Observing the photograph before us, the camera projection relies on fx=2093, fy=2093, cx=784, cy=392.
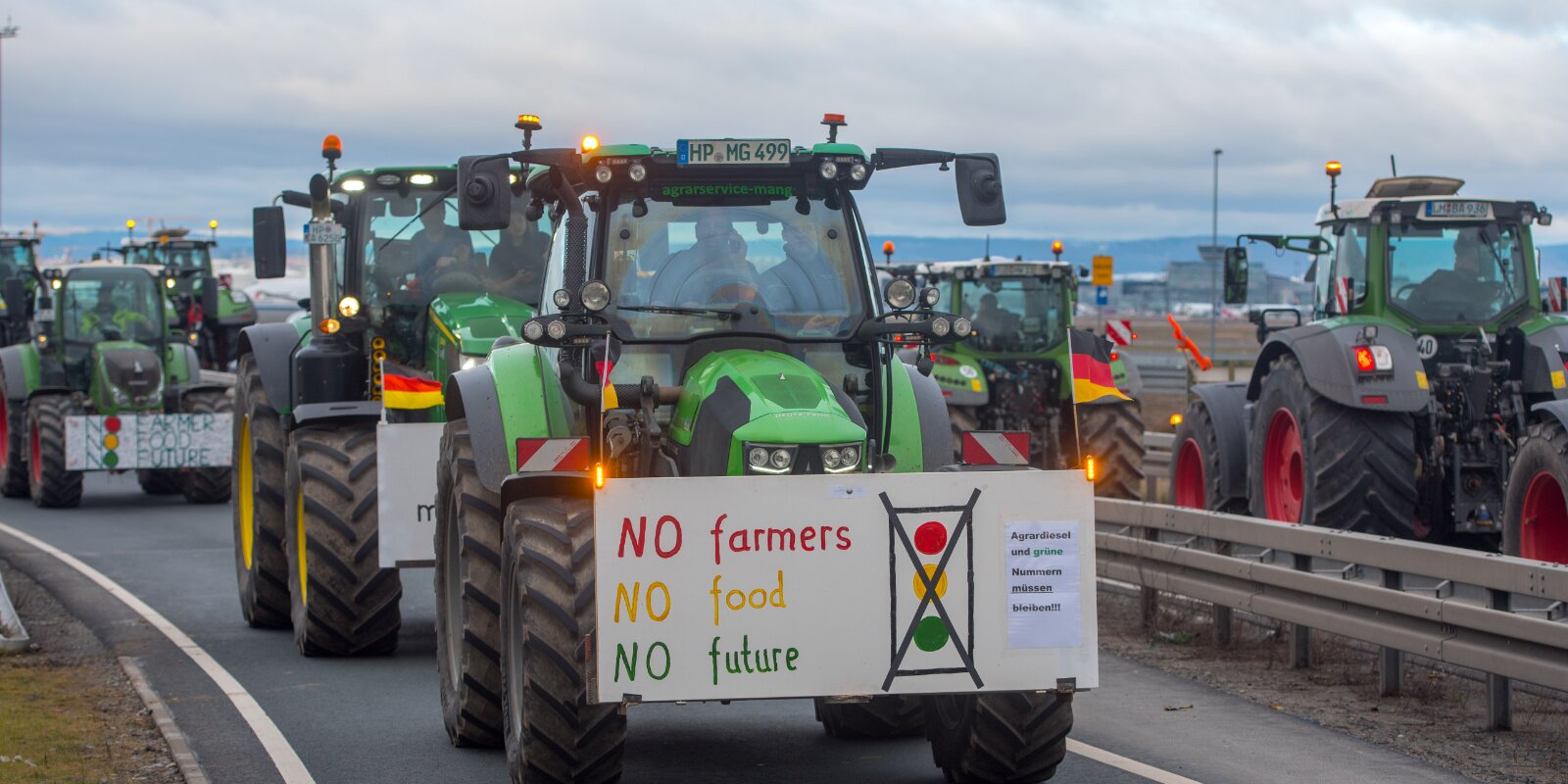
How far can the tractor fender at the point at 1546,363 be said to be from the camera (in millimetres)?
13844

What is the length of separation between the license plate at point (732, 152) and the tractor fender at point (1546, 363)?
7455 millimetres

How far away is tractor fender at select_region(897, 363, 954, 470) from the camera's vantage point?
8.44m

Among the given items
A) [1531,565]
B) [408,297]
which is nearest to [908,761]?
[1531,565]

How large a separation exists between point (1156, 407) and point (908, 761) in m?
33.8

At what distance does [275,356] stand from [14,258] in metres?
25.1

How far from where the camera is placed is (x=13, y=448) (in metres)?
25.6

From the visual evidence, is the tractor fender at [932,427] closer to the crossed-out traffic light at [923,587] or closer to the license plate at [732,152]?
the license plate at [732,152]

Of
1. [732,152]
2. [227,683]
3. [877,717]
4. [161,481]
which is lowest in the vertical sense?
[161,481]

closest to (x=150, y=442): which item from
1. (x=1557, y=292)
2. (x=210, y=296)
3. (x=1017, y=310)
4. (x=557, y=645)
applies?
(x=210, y=296)

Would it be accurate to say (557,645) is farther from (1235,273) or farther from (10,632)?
(1235,273)

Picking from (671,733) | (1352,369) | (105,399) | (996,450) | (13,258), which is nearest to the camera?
(996,450)

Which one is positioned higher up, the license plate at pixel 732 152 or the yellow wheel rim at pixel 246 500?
the license plate at pixel 732 152

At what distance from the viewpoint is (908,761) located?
8.75 m

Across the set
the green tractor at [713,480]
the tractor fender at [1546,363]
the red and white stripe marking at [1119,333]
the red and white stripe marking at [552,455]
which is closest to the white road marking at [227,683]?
the green tractor at [713,480]
